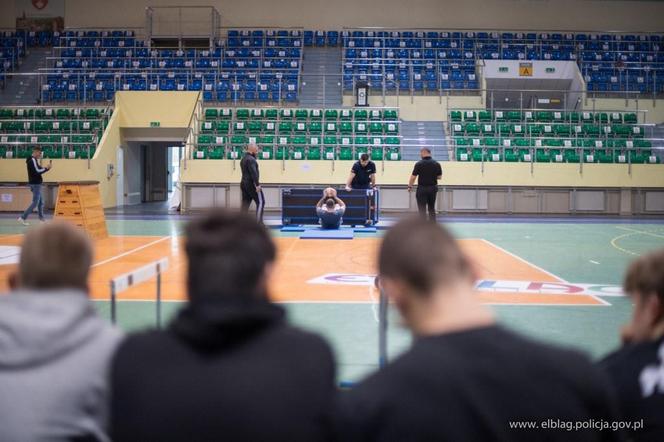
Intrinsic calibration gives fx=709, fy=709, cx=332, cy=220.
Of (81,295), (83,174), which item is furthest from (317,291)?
(83,174)

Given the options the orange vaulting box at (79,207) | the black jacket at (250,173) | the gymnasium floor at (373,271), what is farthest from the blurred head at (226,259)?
the black jacket at (250,173)

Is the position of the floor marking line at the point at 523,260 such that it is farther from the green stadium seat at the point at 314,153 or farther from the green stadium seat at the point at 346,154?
the green stadium seat at the point at 314,153

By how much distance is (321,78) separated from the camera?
29.4 meters

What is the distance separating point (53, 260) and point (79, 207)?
12.5 m

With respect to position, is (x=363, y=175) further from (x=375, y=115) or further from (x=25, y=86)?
(x=25, y=86)

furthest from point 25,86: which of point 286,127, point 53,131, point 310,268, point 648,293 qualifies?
point 648,293

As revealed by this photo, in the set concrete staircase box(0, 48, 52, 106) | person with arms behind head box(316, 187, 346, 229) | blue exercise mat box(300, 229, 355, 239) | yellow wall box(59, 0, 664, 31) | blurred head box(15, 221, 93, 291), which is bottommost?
blue exercise mat box(300, 229, 355, 239)

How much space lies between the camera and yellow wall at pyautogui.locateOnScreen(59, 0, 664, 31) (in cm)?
3194

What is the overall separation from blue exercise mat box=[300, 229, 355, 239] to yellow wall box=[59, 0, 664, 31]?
18962mm

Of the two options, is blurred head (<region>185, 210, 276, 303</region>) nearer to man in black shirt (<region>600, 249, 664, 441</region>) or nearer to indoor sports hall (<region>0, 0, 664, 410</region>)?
man in black shirt (<region>600, 249, 664, 441</region>)

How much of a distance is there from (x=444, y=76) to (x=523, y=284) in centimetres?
2052

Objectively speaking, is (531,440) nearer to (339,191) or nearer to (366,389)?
(366,389)

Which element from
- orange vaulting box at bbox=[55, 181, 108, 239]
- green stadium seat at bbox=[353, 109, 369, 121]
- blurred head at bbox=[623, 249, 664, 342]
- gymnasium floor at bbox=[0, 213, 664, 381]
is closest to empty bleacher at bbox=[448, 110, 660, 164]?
green stadium seat at bbox=[353, 109, 369, 121]

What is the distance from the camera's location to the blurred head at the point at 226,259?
5.88 feet
